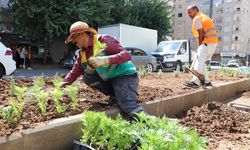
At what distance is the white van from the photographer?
19.0 metres

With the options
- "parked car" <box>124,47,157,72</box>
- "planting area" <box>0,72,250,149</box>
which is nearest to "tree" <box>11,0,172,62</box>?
"parked car" <box>124,47,157,72</box>

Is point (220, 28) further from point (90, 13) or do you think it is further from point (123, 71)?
point (123, 71)

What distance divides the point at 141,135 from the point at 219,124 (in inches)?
87.0

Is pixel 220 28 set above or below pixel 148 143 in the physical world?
above

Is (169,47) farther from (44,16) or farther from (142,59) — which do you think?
(44,16)

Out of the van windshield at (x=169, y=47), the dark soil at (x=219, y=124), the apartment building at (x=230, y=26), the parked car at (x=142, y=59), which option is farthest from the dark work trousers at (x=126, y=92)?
the apartment building at (x=230, y=26)

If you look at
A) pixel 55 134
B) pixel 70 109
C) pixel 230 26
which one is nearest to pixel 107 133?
pixel 55 134

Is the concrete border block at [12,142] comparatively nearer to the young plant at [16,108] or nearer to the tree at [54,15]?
the young plant at [16,108]

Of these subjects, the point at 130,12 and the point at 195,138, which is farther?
the point at 130,12

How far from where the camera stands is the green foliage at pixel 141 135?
2.24 metres

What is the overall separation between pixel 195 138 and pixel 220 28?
239 ft

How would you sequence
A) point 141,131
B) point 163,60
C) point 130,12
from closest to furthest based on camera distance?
1. point 141,131
2. point 163,60
3. point 130,12

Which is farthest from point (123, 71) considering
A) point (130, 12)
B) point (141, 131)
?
point (130, 12)

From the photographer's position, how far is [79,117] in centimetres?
324
